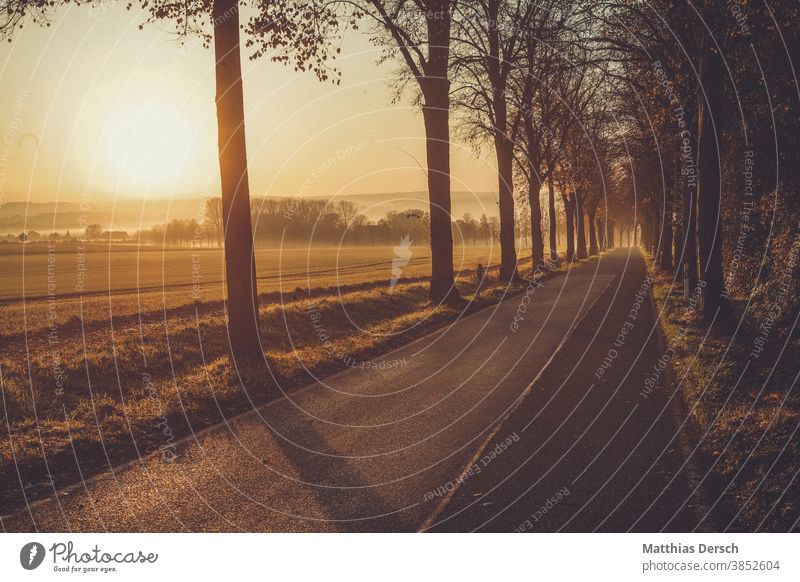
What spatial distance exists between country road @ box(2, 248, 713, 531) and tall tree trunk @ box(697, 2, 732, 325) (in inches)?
130

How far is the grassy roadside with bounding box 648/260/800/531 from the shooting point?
6.53m

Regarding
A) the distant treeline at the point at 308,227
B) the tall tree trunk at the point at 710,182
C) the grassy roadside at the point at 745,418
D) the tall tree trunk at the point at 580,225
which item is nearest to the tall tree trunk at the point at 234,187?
the grassy roadside at the point at 745,418

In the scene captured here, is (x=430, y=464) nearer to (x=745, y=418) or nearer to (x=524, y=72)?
(x=745, y=418)

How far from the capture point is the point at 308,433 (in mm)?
9438

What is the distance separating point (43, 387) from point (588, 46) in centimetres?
1468

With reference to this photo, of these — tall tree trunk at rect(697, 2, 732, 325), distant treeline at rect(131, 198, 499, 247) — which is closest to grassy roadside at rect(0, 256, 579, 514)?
tall tree trunk at rect(697, 2, 732, 325)

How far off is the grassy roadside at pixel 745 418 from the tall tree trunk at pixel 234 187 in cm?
795

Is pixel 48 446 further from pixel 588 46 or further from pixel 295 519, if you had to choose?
pixel 588 46

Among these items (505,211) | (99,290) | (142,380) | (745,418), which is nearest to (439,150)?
(505,211)

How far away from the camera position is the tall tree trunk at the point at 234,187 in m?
13.5

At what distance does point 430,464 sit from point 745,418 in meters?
4.05
